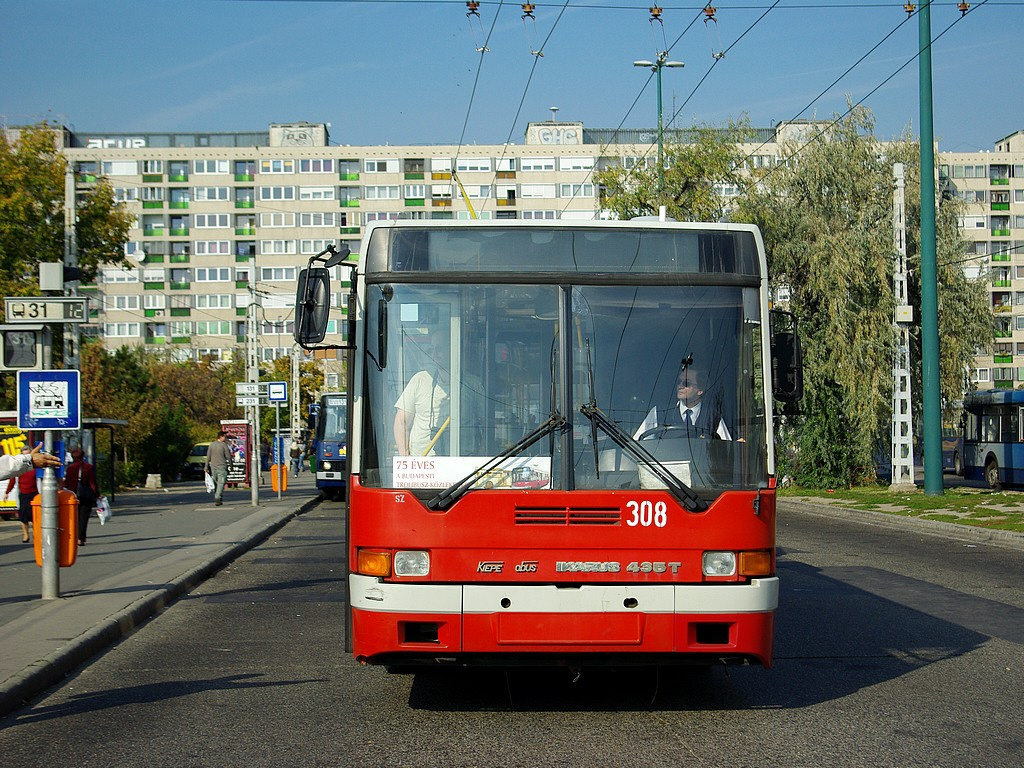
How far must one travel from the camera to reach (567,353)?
6973 millimetres

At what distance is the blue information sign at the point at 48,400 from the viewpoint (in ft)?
40.2

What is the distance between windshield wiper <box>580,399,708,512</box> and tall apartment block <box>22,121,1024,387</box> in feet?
286

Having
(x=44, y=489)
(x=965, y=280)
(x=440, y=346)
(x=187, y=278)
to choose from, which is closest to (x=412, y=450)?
(x=440, y=346)

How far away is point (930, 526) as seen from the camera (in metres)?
21.6

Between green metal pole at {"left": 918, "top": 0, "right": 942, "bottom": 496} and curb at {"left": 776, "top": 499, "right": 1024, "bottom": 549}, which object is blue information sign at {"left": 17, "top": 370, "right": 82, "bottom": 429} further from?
green metal pole at {"left": 918, "top": 0, "right": 942, "bottom": 496}

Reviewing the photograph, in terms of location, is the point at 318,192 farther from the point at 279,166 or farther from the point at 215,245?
the point at 215,245

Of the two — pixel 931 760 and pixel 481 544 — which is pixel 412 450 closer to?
pixel 481 544

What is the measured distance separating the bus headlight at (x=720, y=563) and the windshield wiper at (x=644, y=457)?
251 mm

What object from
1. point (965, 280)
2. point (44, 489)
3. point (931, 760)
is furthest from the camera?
point (965, 280)

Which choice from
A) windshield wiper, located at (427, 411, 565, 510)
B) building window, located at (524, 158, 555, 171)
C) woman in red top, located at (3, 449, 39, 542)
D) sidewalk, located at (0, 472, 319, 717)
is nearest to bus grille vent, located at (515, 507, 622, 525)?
windshield wiper, located at (427, 411, 565, 510)

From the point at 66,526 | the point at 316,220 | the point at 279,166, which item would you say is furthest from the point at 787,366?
the point at 279,166

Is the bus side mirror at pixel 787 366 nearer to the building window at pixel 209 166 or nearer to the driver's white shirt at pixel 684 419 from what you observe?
the driver's white shirt at pixel 684 419

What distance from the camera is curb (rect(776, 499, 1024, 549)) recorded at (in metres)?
18.8

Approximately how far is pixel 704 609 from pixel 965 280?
30728mm
